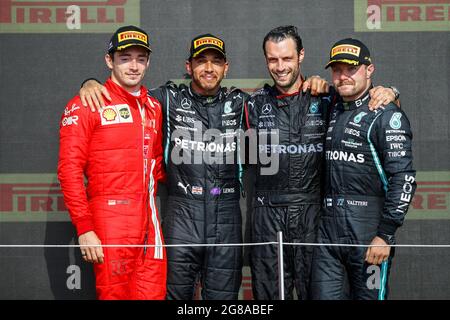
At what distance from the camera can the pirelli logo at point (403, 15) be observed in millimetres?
4309

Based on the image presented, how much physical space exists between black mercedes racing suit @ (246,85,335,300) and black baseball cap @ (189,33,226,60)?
39 cm

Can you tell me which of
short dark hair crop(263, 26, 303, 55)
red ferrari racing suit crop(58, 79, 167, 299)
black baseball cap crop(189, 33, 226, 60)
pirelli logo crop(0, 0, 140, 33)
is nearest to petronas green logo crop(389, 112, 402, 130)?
short dark hair crop(263, 26, 303, 55)

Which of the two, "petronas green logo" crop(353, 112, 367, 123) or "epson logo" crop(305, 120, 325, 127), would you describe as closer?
"petronas green logo" crop(353, 112, 367, 123)

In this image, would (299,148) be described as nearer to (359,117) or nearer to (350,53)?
(359,117)

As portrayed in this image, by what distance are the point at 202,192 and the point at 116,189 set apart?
0.47 m

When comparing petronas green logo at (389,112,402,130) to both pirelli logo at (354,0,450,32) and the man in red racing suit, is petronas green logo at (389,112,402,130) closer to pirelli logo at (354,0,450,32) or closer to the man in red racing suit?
pirelli logo at (354,0,450,32)

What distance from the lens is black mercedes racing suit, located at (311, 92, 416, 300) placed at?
11.8 feet

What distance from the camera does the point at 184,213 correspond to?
387 centimetres

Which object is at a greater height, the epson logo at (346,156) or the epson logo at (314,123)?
the epson logo at (314,123)

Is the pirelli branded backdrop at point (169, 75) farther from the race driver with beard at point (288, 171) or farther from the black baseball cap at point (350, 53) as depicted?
the black baseball cap at point (350, 53)

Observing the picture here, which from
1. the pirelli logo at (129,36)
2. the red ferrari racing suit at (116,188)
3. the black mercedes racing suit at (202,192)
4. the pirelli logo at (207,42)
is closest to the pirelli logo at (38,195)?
the red ferrari racing suit at (116,188)

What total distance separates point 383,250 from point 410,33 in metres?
1.41

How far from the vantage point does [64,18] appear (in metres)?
4.32
